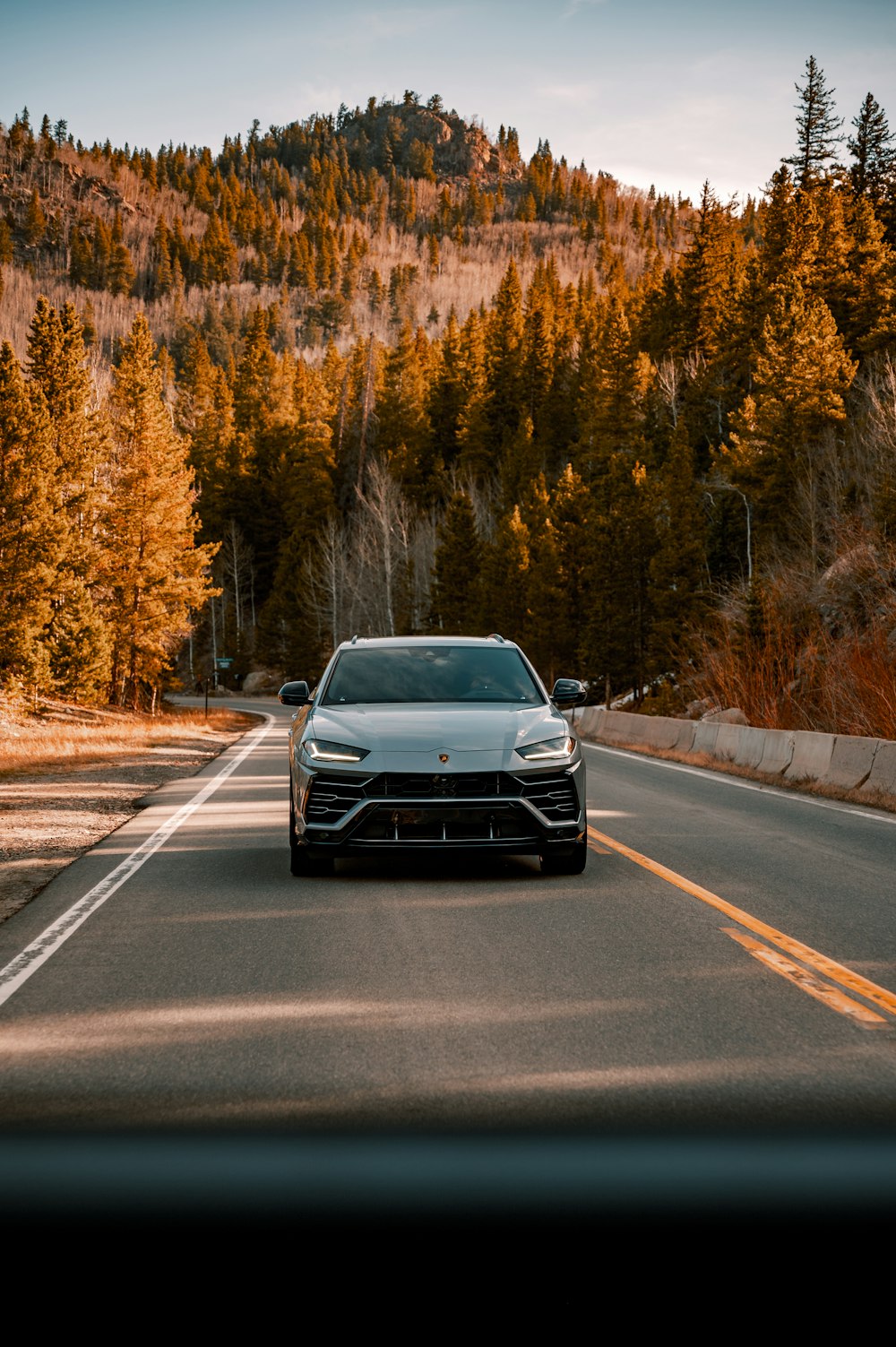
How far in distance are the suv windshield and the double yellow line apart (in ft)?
8.31

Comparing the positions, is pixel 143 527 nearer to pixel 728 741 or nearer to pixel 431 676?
pixel 728 741

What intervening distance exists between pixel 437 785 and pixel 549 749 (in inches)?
36.0

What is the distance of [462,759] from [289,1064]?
4.10m

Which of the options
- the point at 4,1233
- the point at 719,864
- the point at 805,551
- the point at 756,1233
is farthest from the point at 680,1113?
the point at 805,551

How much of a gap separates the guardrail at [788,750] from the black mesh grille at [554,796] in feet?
26.0

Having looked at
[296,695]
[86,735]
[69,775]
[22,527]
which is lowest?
[86,735]

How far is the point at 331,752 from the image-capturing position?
914cm

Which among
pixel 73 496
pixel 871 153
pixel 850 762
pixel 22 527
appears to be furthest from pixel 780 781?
pixel 871 153

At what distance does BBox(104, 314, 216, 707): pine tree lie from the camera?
180 ft

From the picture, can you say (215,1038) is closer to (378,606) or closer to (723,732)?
(723,732)

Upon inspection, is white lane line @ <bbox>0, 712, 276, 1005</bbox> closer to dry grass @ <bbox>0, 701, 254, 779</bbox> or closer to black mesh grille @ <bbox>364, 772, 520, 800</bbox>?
black mesh grille @ <bbox>364, 772, 520, 800</bbox>

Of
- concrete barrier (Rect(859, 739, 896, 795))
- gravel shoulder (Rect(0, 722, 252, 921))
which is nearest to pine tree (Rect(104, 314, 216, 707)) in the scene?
gravel shoulder (Rect(0, 722, 252, 921))

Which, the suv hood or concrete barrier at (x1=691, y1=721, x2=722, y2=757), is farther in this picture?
concrete barrier at (x1=691, y1=721, x2=722, y2=757)

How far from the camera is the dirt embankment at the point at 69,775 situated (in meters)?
11.3
